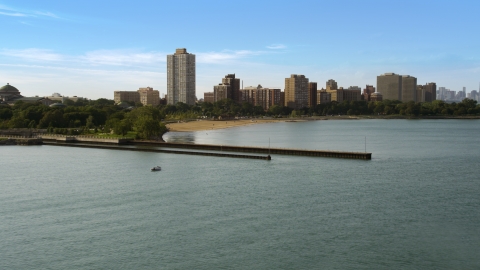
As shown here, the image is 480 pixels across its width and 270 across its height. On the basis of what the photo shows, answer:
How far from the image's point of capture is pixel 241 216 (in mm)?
23328

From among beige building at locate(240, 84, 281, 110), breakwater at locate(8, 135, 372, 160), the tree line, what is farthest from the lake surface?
beige building at locate(240, 84, 281, 110)

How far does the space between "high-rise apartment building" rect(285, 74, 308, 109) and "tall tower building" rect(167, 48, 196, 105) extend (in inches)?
1399

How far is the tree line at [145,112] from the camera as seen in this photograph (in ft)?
222

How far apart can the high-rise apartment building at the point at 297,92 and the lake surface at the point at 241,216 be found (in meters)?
147

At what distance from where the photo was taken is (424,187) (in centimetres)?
3041

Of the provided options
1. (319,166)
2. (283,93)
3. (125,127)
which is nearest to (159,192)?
(319,166)

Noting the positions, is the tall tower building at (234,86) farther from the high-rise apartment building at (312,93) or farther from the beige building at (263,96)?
the high-rise apartment building at (312,93)

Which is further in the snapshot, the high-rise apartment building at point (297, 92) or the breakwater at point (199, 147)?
the high-rise apartment building at point (297, 92)

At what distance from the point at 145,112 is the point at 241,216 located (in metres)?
53.5

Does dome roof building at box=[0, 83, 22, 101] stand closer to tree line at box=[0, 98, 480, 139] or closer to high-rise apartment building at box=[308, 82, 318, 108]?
tree line at box=[0, 98, 480, 139]

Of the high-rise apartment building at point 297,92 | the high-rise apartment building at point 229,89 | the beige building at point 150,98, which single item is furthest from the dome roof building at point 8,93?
the high-rise apartment building at point 297,92

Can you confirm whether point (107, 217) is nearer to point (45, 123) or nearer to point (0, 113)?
point (45, 123)

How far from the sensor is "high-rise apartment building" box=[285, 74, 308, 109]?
18625cm

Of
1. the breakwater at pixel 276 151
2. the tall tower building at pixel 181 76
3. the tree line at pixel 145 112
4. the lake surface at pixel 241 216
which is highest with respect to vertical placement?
the tall tower building at pixel 181 76
